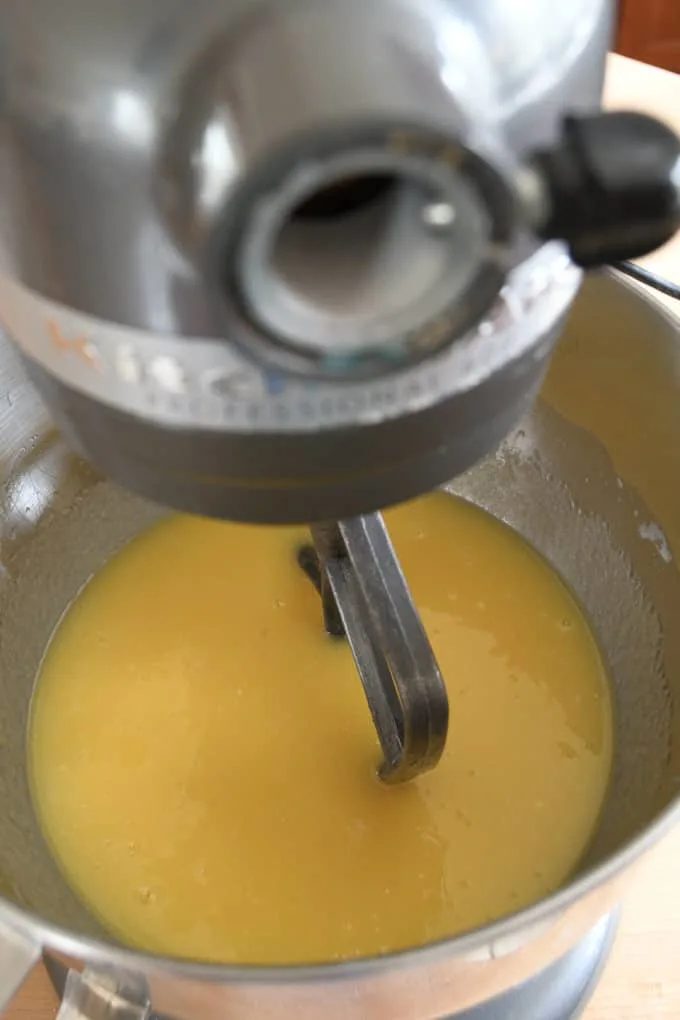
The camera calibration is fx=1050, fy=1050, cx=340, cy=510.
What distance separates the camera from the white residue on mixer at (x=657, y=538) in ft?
2.09

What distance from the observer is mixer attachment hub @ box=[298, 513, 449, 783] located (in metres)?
0.49

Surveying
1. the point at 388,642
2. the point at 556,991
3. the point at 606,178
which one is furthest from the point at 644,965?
the point at 606,178

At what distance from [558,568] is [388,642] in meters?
→ 0.32

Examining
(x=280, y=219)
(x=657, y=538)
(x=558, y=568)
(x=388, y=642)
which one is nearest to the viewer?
(x=280, y=219)

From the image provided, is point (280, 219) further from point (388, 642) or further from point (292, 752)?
point (292, 752)

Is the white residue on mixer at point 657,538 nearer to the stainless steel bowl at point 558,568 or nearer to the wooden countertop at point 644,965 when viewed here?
the stainless steel bowl at point 558,568

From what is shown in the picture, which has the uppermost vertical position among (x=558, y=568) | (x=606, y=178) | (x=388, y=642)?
(x=606, y=178)

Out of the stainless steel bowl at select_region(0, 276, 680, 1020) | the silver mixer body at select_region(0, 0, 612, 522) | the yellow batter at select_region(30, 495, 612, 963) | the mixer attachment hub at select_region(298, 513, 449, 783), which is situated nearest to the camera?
the silver mixer body at select_region(0, 0, 612, 522)

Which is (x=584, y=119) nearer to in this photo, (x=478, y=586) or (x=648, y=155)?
(x=648, y=155)

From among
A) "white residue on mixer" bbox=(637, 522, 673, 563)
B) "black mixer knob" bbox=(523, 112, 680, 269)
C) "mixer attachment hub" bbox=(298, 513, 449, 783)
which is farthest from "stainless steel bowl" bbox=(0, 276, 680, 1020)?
"black mixer knob" bbox=(523, 112, 680, 269)

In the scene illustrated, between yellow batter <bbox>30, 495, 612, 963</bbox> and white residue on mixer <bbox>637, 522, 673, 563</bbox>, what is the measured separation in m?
0.12

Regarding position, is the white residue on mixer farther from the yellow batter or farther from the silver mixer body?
the silver mixer body

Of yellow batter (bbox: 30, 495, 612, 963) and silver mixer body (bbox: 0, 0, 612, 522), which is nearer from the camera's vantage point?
silver mixer body (bbox: 0, 0, 612, 522)

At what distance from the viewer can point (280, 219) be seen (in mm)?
227
